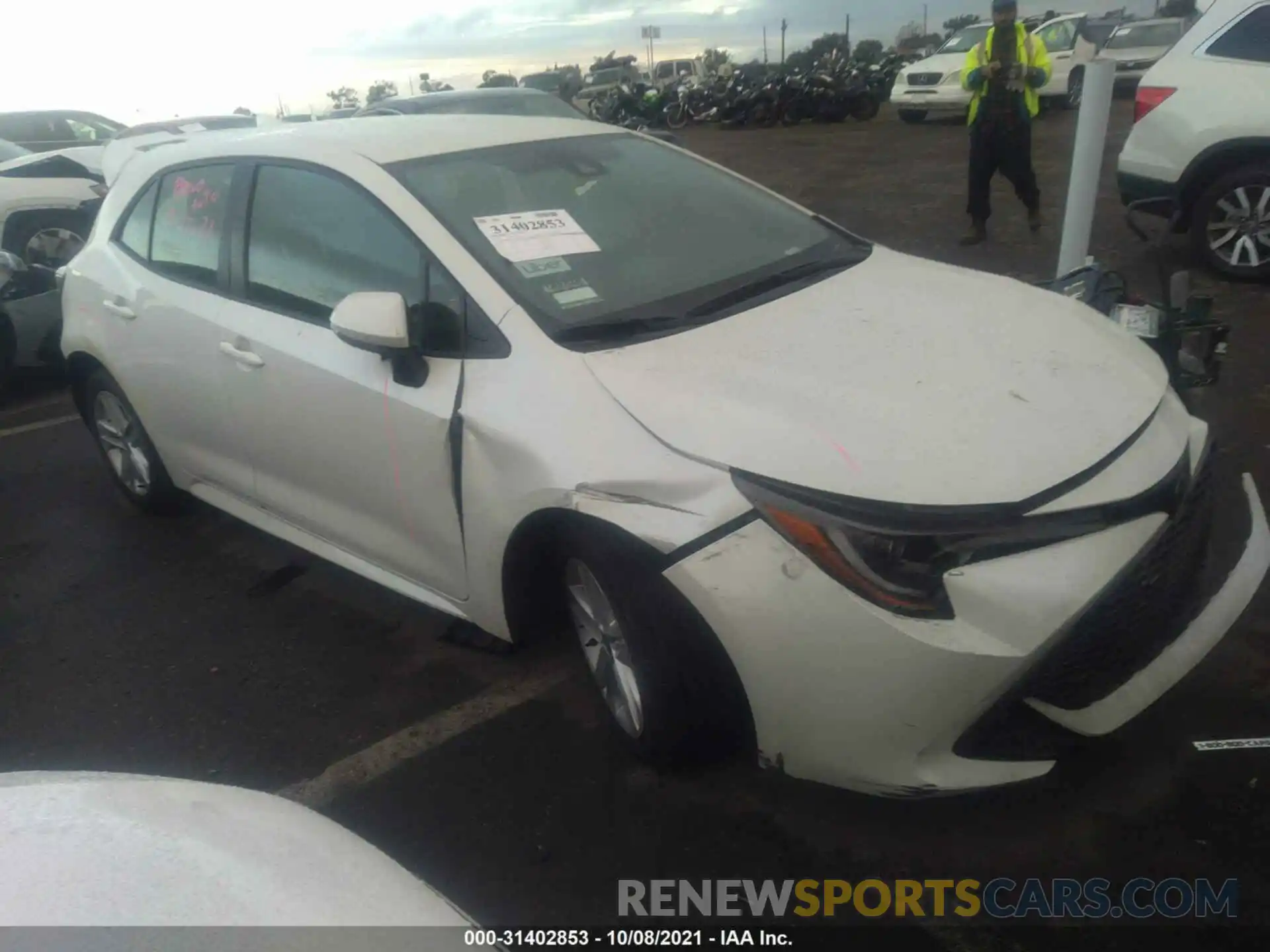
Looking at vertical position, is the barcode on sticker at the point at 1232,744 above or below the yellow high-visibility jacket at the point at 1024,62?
below

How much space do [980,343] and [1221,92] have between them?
16.4 feet

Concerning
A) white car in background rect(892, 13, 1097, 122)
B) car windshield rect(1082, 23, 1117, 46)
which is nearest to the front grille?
white car in background rect(892, 13, 1097, 122)

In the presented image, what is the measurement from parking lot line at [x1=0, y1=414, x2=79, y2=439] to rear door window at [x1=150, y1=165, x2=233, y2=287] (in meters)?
2.80

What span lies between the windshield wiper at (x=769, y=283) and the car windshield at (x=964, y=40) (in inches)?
601

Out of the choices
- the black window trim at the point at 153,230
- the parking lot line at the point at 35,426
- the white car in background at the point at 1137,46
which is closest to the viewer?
the black window trim at the point at 153,230

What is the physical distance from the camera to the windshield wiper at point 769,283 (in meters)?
2.83

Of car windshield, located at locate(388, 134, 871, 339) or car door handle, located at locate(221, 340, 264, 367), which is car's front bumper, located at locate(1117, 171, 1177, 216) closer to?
car windshield, located at locate(388, 134, 871, 339)

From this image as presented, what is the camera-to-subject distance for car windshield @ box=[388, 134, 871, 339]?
2.79 m

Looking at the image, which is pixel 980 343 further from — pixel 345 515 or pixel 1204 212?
pixel 1204 212

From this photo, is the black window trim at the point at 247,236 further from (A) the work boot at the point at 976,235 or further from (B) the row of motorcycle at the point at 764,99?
(B) the row of motorcycle at the point at 764,99

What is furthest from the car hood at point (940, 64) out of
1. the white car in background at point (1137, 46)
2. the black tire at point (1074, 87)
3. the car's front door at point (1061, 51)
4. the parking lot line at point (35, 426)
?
the parking lot line at point (35, 426)

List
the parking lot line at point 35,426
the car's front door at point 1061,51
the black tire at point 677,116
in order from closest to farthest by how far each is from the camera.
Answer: the parking lot line at point 35,426 → the car's front door at point 1061,51 → the black tire at point 677,116

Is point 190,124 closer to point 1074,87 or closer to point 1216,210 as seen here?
point 1216,210

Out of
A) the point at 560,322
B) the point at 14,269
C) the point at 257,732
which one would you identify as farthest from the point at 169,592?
the point at 14,269
